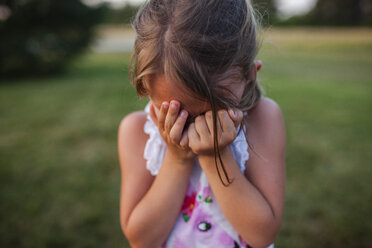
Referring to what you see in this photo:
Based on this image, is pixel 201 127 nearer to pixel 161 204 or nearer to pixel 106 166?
pixel 161 204

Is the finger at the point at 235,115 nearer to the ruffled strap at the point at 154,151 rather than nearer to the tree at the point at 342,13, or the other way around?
the ruffled strap at the point at 154,151

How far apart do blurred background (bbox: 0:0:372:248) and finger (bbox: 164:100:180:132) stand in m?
0.55

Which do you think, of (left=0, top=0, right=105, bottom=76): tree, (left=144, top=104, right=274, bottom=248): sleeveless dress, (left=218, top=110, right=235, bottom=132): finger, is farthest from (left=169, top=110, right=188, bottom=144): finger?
(left=0, top=0, right=105, bottom=76): tree

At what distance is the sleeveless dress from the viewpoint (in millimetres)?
1318

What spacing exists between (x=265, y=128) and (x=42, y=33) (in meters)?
12.7

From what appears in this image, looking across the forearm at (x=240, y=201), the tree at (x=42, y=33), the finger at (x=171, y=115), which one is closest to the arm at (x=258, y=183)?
the forearm at (x=240, y=201)

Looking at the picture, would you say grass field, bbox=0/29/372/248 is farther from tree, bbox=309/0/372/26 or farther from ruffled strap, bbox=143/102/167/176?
tree, bbox=309/0/372/26

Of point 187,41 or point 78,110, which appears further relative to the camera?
point 78,110

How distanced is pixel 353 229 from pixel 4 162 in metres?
4.43

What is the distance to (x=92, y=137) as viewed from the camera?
16.7 feet

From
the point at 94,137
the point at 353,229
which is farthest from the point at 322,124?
the point at 94,137

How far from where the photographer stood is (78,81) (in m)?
11.0

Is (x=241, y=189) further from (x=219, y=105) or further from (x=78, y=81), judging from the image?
(x=78, y=81)

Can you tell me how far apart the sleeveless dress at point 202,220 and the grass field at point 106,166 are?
57cm
